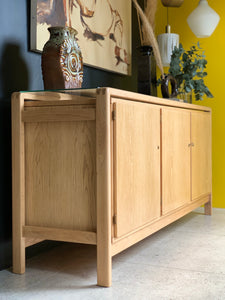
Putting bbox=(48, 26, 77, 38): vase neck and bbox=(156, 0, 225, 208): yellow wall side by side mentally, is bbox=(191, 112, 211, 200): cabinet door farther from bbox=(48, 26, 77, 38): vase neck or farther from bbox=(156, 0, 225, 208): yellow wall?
bbox=(48, 26, 77, 38): vase neck

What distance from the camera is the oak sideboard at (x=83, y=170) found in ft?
5.71

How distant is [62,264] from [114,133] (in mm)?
697

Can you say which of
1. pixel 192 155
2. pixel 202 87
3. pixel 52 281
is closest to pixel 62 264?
pixel 52 281

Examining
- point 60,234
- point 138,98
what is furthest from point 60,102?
point 60,234

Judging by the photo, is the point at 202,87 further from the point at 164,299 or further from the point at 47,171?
the point at 164,299

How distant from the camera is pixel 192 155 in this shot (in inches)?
111

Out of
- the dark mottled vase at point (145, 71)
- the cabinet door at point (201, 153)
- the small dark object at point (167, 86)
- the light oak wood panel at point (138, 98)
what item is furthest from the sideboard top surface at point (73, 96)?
the cabinet door at point (201, 153)

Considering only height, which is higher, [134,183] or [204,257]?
[134,183]

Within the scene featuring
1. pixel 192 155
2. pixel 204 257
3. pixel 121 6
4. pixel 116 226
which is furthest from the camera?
pixel 121 6

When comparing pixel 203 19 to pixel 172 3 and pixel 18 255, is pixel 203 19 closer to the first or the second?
pixel 172 3

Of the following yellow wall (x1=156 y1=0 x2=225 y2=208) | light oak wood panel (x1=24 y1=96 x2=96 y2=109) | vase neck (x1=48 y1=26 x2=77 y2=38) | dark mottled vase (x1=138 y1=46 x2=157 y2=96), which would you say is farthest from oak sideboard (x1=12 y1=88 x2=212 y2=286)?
yellow wall (x1=156 y1=0 x2=225 y2=208)

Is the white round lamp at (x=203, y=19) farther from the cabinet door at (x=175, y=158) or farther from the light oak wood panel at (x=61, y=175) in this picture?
the light oak wood panel at (x=61, y=175)

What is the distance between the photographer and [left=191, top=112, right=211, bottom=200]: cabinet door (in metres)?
2.86

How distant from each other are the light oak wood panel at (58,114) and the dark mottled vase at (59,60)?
8.4 inches
